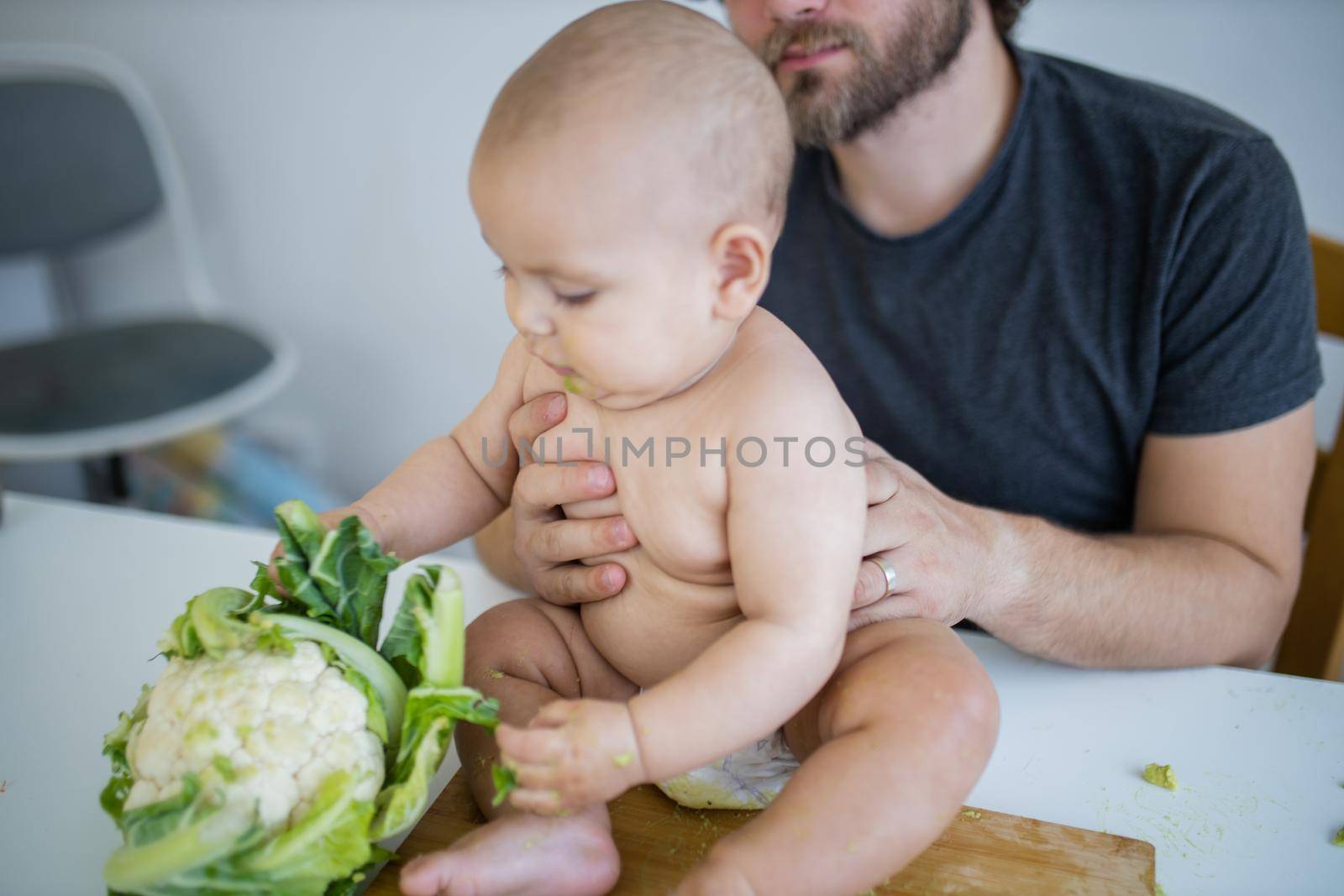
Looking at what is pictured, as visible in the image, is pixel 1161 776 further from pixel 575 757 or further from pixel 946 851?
pixel 575 757

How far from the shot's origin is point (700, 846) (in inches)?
34.2

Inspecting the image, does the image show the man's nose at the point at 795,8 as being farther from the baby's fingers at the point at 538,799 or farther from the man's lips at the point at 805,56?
the baby's fingers at the point at 538,799

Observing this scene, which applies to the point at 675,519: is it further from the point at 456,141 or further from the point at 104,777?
the point at 456,141

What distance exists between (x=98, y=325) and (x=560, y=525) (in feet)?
6.83

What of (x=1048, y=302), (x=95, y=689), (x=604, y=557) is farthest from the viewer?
(x=1048, y=302)

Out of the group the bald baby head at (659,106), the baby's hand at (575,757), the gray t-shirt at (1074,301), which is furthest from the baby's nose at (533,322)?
the gray t-shirt at (1074,301)

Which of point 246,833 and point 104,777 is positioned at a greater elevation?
point 246,833

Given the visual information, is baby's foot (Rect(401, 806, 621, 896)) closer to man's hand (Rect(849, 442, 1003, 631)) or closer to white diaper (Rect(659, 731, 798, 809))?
white diaper (Rect(659, 731, 798, 809))

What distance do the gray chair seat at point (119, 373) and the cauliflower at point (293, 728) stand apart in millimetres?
1543

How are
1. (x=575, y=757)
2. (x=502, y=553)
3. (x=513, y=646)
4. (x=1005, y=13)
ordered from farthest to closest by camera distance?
(x=1005, y=13), (x=502, y=553), (x=513, y=646), (x=575, y=757)

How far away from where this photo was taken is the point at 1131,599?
3.80ft

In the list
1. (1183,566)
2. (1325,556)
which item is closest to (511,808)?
(1183,566)

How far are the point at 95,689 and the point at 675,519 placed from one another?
671 millimetres

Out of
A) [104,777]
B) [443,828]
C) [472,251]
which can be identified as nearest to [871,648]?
[443,828]
